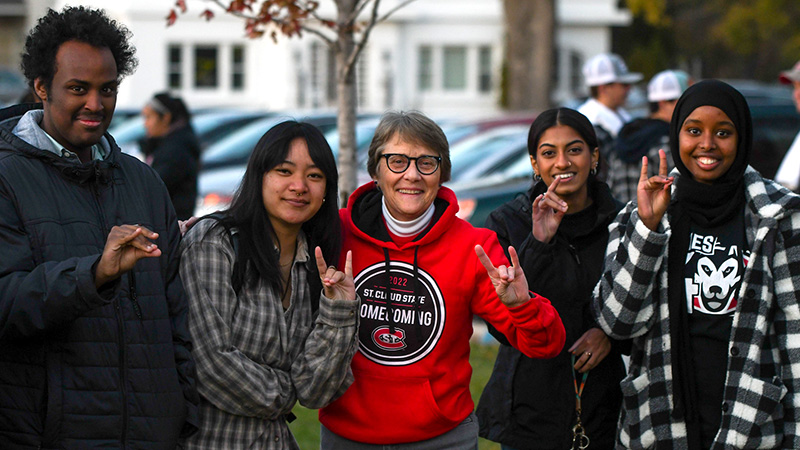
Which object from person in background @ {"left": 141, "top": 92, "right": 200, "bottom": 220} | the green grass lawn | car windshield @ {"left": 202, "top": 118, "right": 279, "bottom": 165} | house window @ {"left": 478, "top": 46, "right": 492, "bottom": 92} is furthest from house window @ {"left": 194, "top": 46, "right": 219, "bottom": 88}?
the green grass lawn

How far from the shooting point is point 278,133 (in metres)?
3.66

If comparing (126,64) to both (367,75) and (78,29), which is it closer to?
(78,29)

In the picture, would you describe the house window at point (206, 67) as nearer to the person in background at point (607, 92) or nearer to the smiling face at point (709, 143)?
the person in background at point (607, 92)

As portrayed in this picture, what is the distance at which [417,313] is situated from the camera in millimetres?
3713

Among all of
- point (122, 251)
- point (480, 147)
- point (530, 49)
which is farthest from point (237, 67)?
point (122, 251)

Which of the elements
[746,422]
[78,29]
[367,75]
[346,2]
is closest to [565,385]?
[746,422]

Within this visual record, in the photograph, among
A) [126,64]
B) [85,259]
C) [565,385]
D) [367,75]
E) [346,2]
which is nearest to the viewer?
[85,259]

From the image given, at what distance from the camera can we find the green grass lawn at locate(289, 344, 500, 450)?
6121mm

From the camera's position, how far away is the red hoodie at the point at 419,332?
368 centimetres

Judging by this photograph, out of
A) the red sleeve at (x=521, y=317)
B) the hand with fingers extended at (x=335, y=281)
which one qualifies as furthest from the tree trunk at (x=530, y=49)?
the hand with fingers extended at (x=335, y=281)

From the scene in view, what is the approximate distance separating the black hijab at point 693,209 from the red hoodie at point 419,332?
0.46 m

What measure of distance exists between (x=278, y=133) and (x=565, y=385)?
154 centimetres

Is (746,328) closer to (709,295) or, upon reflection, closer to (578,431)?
(709,295)

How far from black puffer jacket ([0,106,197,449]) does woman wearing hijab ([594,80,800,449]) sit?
5.59 ft
